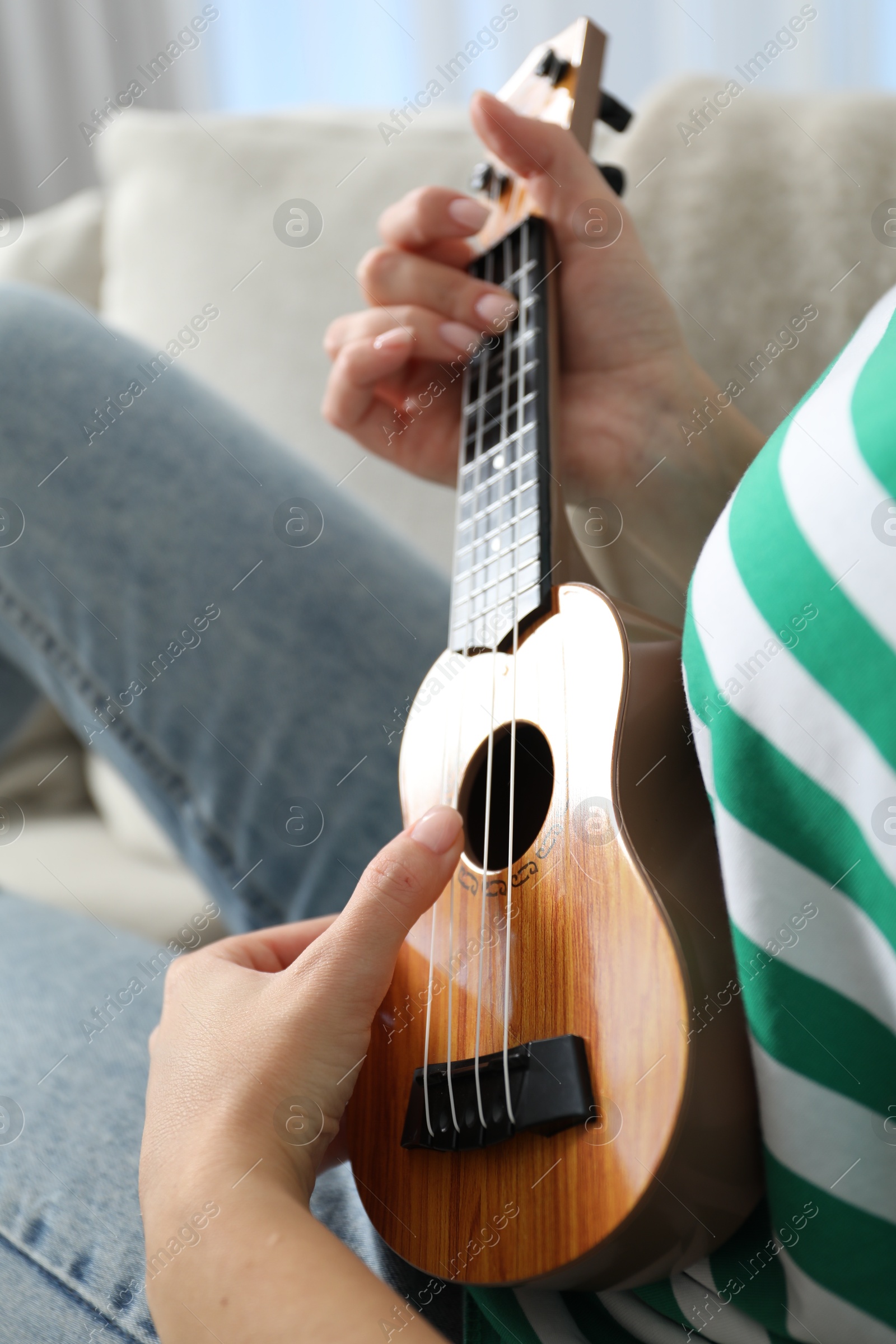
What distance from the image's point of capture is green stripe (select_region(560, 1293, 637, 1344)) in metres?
0.35

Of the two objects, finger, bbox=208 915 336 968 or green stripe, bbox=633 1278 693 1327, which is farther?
finger, bbox=208 915 336 968

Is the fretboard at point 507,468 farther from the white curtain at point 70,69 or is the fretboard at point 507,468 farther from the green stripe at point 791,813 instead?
the white curtain at point 70,69

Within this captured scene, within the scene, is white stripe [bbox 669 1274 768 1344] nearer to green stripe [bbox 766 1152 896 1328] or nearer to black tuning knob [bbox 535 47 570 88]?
green stripe [bbox 766 1152 896 1328]

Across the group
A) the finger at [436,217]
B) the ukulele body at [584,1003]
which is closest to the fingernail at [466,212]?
the finger at [436,217]

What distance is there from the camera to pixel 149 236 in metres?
1.10

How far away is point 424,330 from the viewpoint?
27.0 inches

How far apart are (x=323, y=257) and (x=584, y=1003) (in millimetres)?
925

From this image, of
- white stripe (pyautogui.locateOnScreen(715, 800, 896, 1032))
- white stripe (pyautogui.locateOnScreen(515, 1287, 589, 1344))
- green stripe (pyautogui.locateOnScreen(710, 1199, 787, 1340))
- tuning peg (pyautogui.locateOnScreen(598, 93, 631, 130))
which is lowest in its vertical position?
green stripe (pyautogui.locateOnScreen(710, 1199, 787, 1340))

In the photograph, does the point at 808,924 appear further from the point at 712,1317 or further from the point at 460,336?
the point at 460,336

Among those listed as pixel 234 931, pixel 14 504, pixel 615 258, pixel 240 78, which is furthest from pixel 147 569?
pixel 240 78

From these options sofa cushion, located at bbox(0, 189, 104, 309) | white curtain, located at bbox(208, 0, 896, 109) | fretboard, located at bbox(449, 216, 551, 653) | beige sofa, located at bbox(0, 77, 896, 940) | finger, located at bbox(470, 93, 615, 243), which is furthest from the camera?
white curtain, located at bbox(208, 0, 896, 109)

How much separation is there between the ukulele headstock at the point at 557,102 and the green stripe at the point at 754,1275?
62 centimetres

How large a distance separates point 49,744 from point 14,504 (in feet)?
1.58

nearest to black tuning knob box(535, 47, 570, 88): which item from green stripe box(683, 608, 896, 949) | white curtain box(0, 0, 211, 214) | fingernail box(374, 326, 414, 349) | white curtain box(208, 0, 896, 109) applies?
fingernail box(374, 326, 414, 349)
